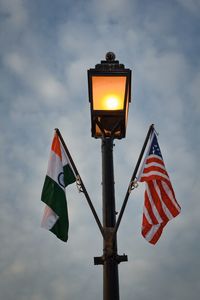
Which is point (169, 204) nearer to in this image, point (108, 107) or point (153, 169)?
point (153, 169)

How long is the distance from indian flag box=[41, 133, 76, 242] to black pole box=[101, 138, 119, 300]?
0.54m

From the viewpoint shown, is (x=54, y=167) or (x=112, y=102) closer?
(x=112, y=102)

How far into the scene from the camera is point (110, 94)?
5.65 m

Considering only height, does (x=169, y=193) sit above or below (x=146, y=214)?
above

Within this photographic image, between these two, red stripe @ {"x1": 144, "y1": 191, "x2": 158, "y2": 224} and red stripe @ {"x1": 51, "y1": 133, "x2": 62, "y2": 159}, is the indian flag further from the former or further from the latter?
red stripe @ {"x1": 144, "y1": 191, "x2": 158, "y2": 224}

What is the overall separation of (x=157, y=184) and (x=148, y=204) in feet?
1.12

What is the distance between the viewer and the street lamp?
5.64m

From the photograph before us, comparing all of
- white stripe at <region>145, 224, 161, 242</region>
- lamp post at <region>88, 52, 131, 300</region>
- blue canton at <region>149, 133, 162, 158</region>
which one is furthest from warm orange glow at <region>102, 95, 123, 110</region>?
white stripe at <region>145, 224, 161, 242</region>

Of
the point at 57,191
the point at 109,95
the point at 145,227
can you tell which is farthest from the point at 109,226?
the point at 109,95

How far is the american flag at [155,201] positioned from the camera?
5.55 m

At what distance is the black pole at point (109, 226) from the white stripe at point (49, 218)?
0.71 metres

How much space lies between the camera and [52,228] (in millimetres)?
5277

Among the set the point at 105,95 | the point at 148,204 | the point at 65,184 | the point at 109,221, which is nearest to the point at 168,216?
the point at 148,204

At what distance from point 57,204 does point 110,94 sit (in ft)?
5.51
